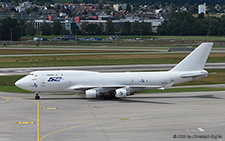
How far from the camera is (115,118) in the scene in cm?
4109

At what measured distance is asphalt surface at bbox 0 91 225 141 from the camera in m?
34.1

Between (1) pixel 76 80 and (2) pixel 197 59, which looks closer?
(1) pixel 76 80

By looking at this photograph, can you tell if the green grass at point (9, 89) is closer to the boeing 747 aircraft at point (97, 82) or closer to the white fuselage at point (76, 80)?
the boeing 747 aircraft at point (97, 82)

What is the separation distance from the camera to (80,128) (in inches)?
1449

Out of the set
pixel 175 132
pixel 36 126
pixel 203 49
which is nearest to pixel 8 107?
pixel 36 126

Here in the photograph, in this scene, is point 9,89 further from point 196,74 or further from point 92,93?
point 196,74

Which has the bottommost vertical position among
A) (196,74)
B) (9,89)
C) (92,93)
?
(9,89)

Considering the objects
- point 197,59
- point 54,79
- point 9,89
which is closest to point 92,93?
point 54,79

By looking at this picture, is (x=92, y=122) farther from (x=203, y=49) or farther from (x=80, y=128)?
(x=203, y=49)

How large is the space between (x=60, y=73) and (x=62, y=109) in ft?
28.8

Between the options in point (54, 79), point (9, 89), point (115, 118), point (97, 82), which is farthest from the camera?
point (9, 89)

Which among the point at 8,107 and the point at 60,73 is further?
the point at 60,73

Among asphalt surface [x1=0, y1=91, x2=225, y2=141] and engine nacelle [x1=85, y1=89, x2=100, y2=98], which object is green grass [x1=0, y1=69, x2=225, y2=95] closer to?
asphalt surface [x1=0, y1=91, x2=225, y2=141]

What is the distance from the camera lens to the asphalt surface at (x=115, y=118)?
34.1 m
